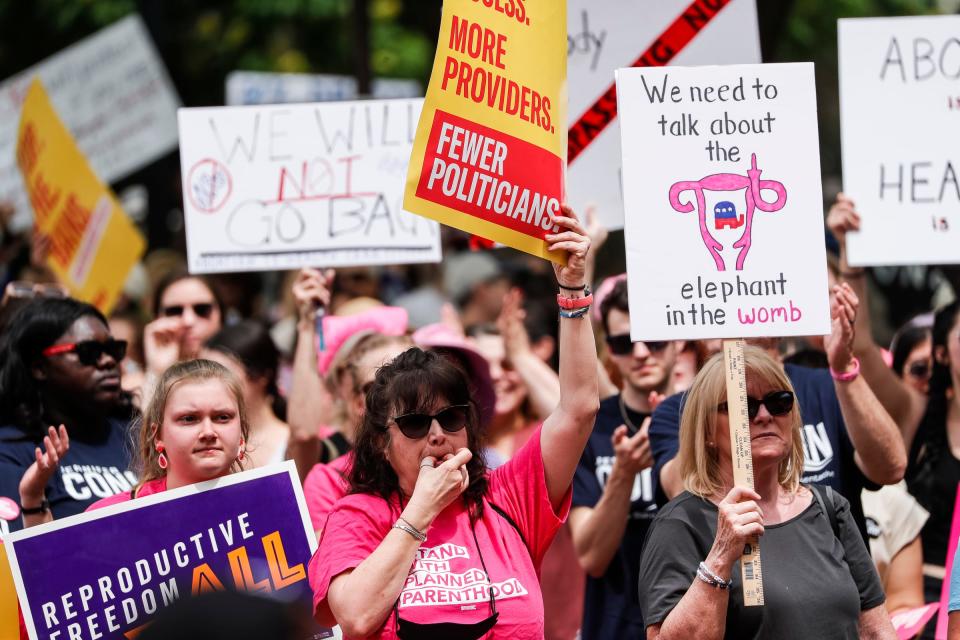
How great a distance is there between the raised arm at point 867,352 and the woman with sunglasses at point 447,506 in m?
1.60

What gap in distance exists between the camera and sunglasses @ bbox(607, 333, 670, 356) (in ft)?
18.3

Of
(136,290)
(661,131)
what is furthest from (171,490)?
(136,290)

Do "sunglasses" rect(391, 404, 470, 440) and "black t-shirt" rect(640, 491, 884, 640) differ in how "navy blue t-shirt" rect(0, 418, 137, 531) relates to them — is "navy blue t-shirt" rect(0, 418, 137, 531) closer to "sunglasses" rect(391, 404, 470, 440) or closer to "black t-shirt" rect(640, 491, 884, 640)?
"sunglasses" rect(391, 404, 470, 440)

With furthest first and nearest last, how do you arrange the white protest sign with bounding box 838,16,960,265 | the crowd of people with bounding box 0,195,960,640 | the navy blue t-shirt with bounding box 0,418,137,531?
the white protest sign with bounding box 838,16,960,265, the navy blue t-shirt with bounding box 0,418,137,531, the crowd of people with bounding box 0,195,960,640

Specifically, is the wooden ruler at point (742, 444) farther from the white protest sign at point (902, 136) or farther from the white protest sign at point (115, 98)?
the white protest sign at point (115, 98)

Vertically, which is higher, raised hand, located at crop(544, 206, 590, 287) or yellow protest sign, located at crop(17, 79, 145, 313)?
yellow protest sign, located at crop(17, 79, 145, 313)

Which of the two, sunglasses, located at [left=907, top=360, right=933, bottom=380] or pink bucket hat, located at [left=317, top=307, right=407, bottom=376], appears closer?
pink bucket hat, located at [left=317, top=307, right=407, bottom=376]

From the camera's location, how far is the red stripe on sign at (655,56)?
6.07 meters

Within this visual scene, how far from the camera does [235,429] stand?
446cm

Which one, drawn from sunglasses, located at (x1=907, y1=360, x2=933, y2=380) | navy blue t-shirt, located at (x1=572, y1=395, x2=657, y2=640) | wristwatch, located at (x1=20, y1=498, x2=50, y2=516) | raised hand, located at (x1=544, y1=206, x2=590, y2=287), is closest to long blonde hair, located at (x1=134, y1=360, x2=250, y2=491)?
wristwatch, located at (x1=20, y1=498, x2=50, y2=516)

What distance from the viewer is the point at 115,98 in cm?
994

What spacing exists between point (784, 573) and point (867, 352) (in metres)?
1.61

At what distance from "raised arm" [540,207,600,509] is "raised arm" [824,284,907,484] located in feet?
3.36

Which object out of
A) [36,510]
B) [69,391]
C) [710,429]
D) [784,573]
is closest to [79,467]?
[69,391]
